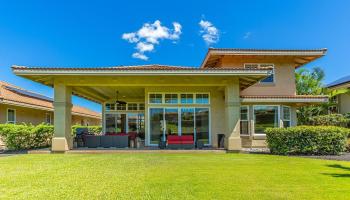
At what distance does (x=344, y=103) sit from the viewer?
2328cm

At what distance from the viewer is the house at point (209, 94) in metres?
13.9

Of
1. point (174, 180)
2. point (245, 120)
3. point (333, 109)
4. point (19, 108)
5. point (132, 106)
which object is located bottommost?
point (174, 180)

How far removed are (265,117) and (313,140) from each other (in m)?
4.48

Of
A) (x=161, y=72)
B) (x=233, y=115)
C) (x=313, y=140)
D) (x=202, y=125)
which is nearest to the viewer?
(x=313, y=140)

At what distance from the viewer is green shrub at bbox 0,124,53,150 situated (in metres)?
15.5

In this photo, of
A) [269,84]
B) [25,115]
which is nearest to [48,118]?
[25,115]

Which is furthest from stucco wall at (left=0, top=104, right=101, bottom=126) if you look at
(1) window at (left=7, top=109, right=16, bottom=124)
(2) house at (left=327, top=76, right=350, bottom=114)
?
(2) house at (left=327, top=76, right=350, bottom=114)

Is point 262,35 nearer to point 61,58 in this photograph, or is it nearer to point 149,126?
point 149,126

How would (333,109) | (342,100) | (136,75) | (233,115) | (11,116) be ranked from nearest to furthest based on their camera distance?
1. (136,75)
2. (233,115)
3. (11,116)
4. (342,100)
5. (333,109)

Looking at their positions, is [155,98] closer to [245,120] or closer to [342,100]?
[245,120]

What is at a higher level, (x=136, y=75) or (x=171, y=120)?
(x=136, y=75)

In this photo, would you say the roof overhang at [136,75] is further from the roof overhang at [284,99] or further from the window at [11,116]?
the window at [11,116]

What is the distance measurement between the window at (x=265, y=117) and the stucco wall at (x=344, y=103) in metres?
9.62

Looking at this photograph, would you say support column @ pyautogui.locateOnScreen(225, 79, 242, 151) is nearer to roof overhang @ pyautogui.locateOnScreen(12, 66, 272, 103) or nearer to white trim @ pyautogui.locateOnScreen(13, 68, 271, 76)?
roof overhang @ pyautogui.locateOnScreen(12, 66, 272, 103)
